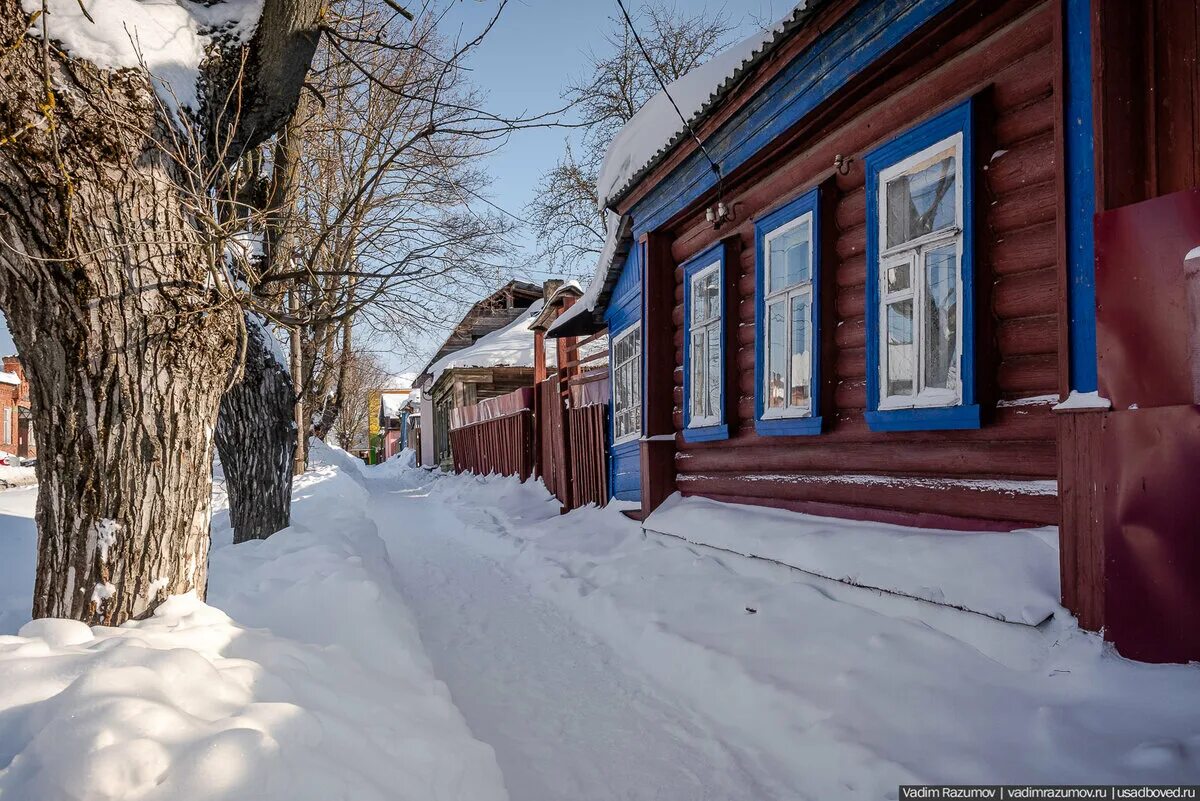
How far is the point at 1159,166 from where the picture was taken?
239 centimetres

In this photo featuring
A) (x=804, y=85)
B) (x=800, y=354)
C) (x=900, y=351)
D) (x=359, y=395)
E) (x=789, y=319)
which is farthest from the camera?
(x=359, y=395)

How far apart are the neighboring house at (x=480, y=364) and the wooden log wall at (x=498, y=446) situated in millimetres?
1707

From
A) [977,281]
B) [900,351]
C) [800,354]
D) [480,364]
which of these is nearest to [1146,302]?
[977,281]

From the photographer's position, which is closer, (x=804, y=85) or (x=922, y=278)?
(x=922, y=278)

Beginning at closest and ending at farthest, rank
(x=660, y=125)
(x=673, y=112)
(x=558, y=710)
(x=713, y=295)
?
(x=558, y=710) → (x=713, y=295) → (x=673, y=112) → (x=660, y=125)

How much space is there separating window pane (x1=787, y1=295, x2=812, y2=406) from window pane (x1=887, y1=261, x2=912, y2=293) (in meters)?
0.77

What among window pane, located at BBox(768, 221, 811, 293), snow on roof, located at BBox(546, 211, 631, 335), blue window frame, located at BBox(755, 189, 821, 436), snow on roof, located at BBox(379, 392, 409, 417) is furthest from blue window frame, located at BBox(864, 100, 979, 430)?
snow on roof, located at BBox(379, 392, 409, 417)

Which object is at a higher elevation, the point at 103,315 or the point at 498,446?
the point at 103,315

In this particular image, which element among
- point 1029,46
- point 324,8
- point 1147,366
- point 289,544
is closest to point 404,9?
point 324,8

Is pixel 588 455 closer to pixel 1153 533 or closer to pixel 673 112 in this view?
pixel 673 112

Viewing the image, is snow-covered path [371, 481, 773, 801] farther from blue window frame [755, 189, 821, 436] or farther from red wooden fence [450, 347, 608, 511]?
red wooden fence [450, 347, 608, 511]

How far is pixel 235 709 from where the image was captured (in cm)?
204

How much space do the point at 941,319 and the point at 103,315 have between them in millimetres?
3733

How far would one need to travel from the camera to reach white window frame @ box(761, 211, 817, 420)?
444 cm
